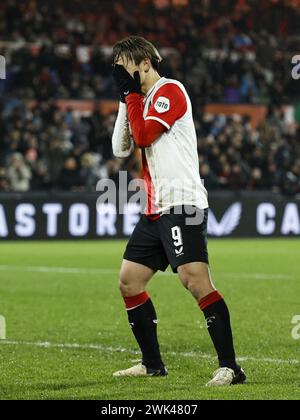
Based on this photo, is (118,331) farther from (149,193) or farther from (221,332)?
(221,332)

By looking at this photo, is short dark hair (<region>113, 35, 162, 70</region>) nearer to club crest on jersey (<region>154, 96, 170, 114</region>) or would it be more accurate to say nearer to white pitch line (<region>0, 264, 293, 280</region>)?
→ club crest on jersey (<region>154, 96, 170, 114</region>)

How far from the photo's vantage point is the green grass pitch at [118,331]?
633 centimetres

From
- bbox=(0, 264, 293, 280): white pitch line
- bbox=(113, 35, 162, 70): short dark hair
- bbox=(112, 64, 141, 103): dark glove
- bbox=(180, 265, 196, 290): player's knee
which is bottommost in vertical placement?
bbox=(0, 264, 293, 280): white pitch line

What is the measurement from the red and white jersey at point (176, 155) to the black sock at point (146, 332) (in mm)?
753

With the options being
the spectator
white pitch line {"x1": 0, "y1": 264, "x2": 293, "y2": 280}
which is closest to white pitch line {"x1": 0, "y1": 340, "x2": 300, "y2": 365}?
white pitch line {"x1": 0, "y1": 264, "x2": 293, "y2": 280}

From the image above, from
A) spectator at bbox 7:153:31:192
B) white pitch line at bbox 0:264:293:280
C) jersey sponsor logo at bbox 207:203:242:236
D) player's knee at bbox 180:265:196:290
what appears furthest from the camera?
jersey sponsor logo at bbox 207:203:242:236

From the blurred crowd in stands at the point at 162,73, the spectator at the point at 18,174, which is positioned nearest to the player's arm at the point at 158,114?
the blurred crowd in stands at the point at 162,73

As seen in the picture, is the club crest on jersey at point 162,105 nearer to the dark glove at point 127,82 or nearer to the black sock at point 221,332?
the dark glove at point 127,82

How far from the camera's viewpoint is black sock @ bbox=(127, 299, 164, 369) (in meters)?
6.89

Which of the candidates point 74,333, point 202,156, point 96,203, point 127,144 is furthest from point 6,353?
point 202,156

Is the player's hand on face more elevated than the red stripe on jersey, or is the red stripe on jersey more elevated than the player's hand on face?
the player's hand on face

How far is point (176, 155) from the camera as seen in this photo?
21.4 ft

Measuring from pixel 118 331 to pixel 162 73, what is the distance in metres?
16.3
